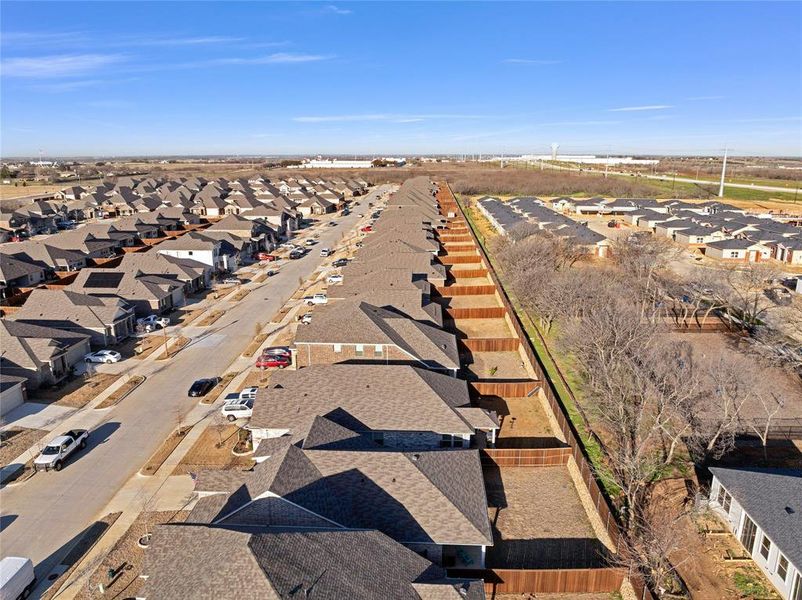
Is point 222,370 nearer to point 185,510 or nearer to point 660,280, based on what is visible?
point 185,510

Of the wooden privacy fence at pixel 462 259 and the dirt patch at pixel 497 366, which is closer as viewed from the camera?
the dirt patch at pixel 497 366

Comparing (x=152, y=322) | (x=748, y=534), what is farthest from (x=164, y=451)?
(x=748, y=534)

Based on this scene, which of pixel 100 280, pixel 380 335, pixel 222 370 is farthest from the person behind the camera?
pixel 100 280

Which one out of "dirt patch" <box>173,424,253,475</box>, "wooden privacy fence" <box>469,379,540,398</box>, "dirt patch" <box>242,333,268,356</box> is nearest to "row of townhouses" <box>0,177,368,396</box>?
"dirt patch" <box>242,333,268,356</box>

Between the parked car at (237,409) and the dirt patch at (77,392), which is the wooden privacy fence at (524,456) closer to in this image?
the parked car at (237,409)

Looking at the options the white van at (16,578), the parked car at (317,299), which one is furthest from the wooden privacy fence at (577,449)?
the white van at (16,578)

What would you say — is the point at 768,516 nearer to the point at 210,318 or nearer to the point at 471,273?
the point at 210,318

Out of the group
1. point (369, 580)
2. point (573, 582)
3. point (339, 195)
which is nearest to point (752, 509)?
point (573, 582)
